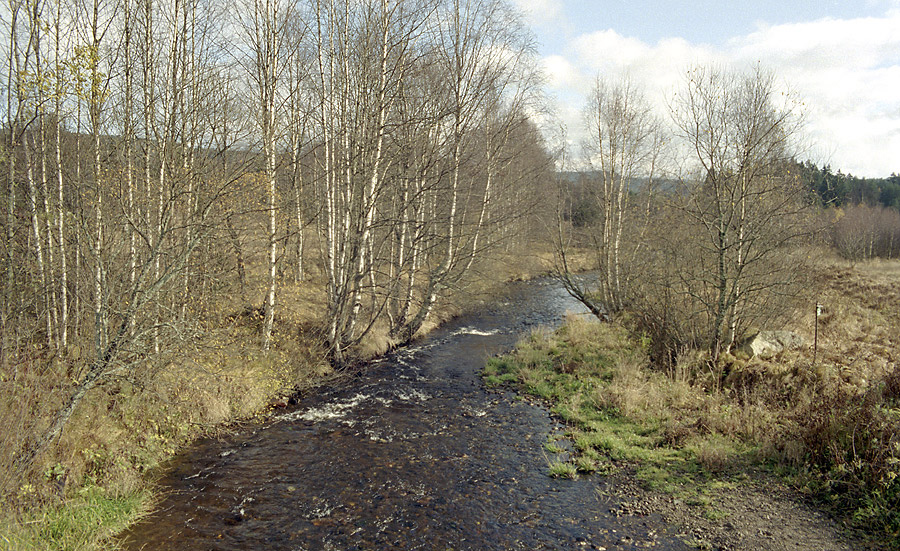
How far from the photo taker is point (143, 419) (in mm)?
7855

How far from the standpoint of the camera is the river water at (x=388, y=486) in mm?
5734

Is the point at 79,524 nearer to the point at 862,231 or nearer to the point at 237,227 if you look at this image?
the point at 237,227

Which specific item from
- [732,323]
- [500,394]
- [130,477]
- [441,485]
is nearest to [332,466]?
[441,485]

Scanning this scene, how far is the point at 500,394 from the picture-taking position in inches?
446

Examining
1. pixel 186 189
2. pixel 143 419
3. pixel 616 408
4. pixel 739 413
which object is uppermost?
pixel 186 189

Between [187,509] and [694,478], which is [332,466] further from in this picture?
[694,478]

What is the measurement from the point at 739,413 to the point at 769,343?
3.48m

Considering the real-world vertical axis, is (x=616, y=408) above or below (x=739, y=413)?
below

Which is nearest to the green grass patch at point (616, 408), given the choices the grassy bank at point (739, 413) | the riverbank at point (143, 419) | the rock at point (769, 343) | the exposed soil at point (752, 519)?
the grassy bank at point (739, 413)

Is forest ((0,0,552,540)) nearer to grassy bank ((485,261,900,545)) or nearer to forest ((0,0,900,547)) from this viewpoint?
forest ((0,0,900,547))

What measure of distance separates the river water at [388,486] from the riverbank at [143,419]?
396mm

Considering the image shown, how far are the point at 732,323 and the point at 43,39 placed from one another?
1433 cm

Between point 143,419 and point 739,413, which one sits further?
point 739,413

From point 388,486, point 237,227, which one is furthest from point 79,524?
point 237,227
